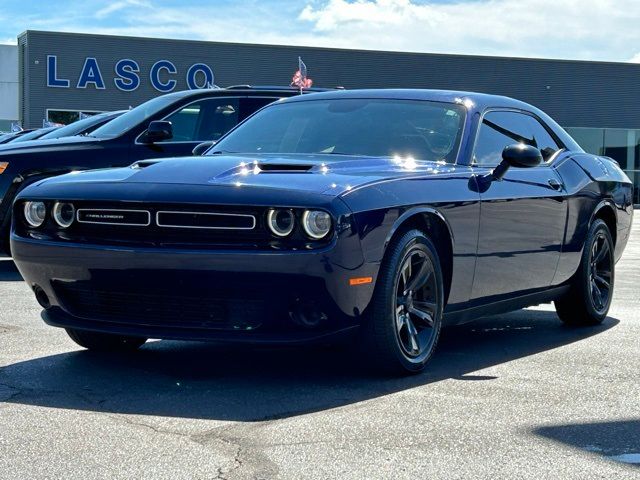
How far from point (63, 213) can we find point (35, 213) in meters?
0.20

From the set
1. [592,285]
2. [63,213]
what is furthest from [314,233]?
[592,285]

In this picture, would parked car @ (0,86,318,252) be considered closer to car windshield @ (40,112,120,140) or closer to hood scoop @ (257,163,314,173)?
car windshield @ (40,112,120,140)

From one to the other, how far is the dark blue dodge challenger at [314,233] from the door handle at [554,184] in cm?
7

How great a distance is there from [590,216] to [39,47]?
32.7 meters

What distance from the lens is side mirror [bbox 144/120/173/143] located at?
28.6 feet

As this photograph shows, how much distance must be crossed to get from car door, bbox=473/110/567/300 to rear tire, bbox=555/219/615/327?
533 mm

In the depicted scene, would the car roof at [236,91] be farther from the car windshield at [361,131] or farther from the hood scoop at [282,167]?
the hood scoop at [282,167]

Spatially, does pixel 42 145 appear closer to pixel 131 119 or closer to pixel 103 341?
pixel 131 119

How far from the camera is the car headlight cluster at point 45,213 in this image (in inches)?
200

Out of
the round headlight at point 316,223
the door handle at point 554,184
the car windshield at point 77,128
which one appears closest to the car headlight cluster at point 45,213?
the round headlight at point 316,223

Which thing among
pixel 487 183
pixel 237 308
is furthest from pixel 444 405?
pixel 487 183

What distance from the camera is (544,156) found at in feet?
23.2

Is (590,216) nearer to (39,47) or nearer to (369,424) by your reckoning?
(369,424)

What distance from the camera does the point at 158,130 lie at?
8.78 metres
